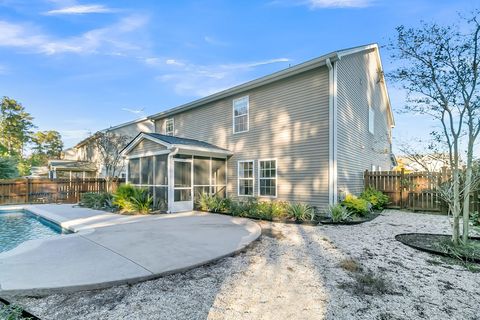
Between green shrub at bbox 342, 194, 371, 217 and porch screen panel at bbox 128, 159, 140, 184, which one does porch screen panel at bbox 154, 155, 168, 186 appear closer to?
porch screen panel at bbox 128, 159, 140, 184

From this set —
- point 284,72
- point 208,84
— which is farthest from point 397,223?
point 208,84

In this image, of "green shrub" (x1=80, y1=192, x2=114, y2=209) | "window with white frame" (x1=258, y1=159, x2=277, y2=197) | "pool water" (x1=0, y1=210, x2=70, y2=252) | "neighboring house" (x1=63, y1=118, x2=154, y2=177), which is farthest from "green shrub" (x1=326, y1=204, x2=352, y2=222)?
"neighboring house" (x1=63, y1=118, x2=154, y2=177)

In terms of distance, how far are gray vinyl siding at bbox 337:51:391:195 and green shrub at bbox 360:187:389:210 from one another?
380 millimetres

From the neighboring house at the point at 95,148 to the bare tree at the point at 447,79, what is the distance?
15831 millimetres

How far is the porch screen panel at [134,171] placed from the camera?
1185 centimetres

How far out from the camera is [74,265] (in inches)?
152

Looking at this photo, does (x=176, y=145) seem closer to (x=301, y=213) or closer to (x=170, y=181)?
(x=170, y=181)

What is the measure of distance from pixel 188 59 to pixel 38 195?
1311 centimetres

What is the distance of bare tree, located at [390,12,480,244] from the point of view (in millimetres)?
5086

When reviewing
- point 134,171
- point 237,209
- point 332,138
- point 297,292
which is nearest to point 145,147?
point 134,171

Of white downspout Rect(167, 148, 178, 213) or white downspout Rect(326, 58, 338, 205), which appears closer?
white downspout Rect(326, 58, 338, 205)

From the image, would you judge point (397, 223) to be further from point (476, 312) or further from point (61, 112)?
point (61, 112)

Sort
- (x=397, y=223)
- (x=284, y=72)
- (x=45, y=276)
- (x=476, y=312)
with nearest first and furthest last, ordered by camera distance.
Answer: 1. (x=476, y=312)
2. (x=45, y=276)
3. (x=397, y=223)
4. (x=284, y=72)

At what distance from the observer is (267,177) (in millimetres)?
10414
